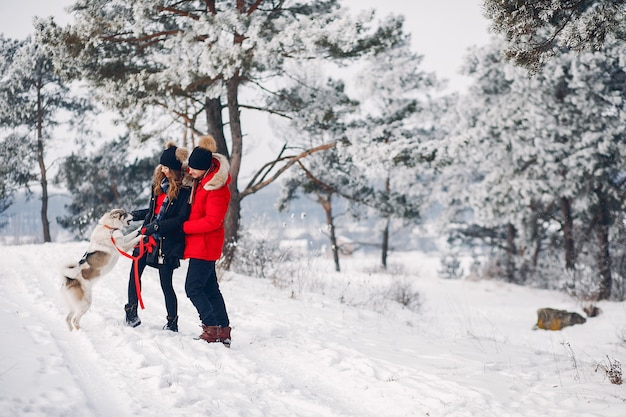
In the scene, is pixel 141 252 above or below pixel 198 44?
below

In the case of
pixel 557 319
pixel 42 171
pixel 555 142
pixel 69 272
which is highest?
pixel 555 142

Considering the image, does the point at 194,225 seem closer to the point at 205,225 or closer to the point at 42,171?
the point at 205,225

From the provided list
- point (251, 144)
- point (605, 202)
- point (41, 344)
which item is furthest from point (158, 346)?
point (605, 202)

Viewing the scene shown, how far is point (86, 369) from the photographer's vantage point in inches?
127

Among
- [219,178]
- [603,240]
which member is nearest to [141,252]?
[219,178]

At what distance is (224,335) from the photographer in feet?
13.9

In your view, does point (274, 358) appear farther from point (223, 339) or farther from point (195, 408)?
point (195, 408)

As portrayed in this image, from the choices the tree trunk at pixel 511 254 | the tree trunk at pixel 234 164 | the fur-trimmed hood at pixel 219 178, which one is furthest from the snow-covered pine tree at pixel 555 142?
the fur-trimmed hood at pixel 219 178

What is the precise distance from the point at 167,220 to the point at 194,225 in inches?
10.3

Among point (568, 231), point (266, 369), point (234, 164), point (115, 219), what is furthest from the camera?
point (568, 231)

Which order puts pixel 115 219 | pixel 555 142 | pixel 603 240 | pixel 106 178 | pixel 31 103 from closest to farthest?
pixel 115 219 < pixel 603 240 < pixel 555 142 < pixel 31 103 < pixel 106 178

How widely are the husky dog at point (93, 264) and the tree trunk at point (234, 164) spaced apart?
5440 mm

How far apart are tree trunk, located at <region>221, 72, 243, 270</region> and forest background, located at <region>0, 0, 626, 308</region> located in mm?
44

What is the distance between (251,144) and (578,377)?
14243mm
